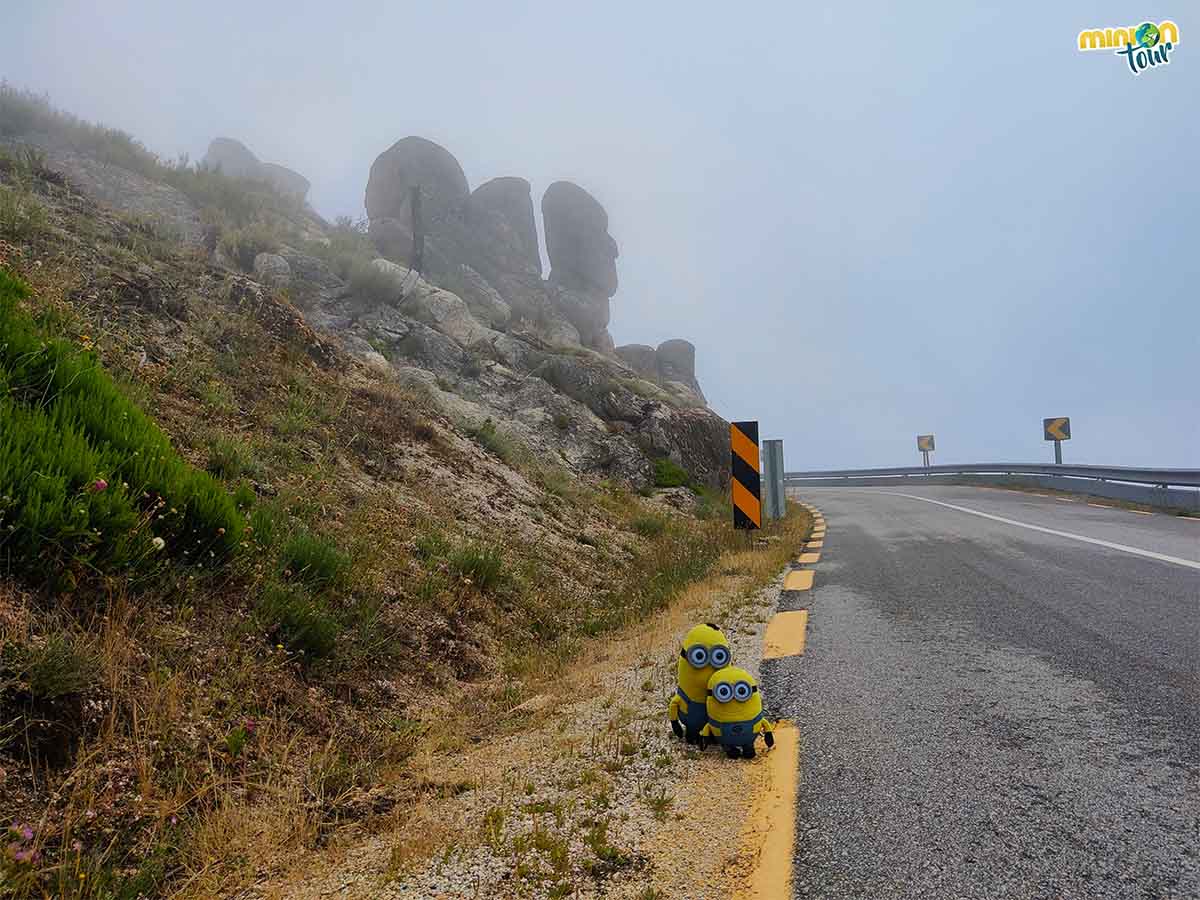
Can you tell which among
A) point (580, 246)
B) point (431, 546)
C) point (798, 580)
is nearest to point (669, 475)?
point (798, 580)

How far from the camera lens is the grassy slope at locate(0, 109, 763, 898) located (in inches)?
78.3

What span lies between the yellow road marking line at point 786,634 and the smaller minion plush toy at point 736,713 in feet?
3.93

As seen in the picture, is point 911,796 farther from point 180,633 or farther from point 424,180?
point 424,180

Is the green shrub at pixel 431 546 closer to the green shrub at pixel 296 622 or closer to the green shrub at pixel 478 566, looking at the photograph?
the green shrub at pixel 478 566

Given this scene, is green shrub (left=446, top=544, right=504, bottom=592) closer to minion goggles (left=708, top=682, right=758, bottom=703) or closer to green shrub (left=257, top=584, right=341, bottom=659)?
green shrub (left=257, top=584, right=341, bottom=659)

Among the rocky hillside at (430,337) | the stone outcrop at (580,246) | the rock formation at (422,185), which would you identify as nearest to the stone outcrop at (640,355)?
the stone outcrop at (580,246)

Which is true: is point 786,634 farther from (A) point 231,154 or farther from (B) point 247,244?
(A) point 231,154

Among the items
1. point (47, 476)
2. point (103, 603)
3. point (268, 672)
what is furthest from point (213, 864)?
point (47, 476)

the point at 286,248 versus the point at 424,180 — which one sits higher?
the point at 424,180

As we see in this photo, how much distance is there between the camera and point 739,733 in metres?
2.31

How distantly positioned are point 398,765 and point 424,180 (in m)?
44.7

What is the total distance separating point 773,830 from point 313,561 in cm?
299

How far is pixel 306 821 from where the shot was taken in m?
2.11

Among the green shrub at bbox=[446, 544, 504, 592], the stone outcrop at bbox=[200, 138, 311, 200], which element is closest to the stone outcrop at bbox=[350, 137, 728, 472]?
the green shrub at bbox=[446, 544, 504, 592]
